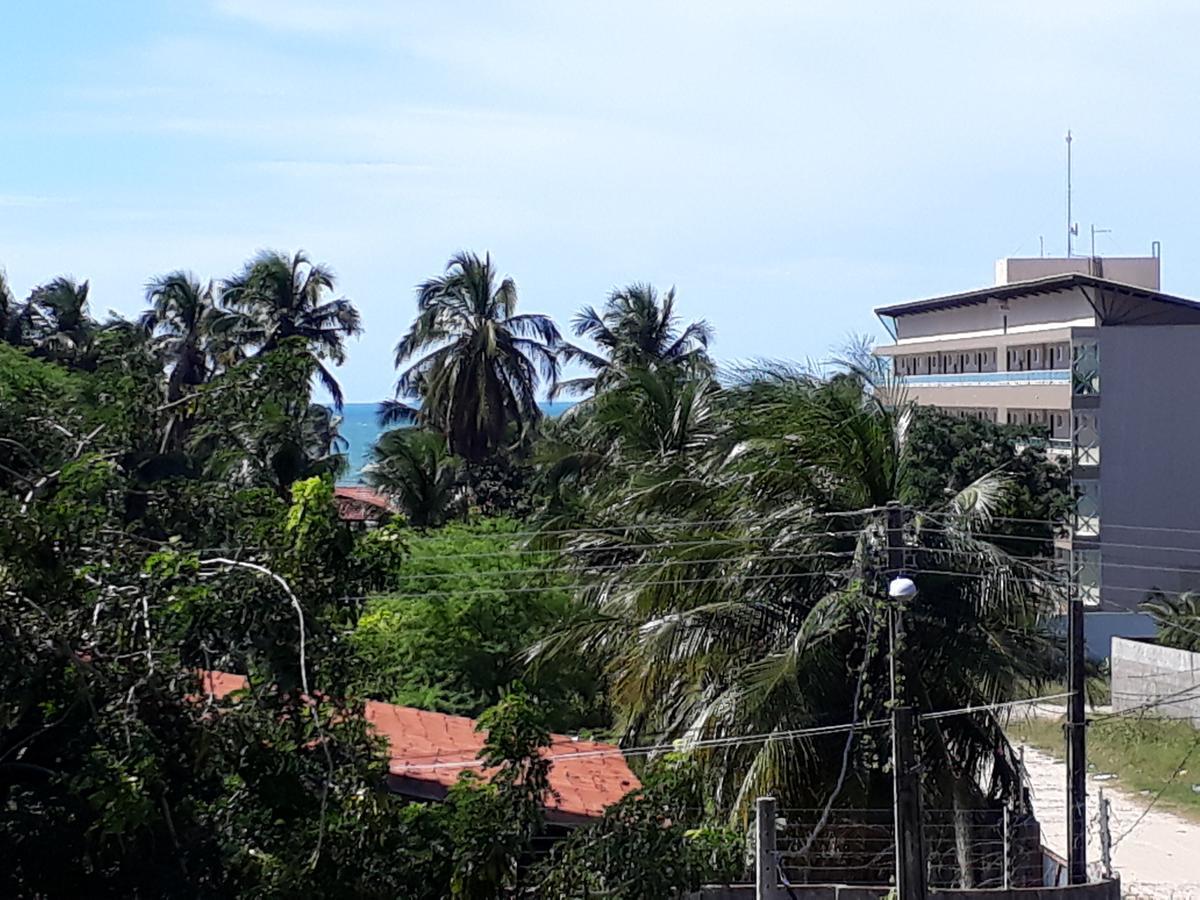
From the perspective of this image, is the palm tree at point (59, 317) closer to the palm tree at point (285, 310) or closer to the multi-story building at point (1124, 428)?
the palm tree at point (285, 310)

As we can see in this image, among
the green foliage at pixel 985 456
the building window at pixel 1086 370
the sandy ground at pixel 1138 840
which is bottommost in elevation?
the sandy ground at pixel 1138 840

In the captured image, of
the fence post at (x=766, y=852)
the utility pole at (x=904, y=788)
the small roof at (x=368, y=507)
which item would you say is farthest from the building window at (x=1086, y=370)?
the fence post at (x=766, y=852)

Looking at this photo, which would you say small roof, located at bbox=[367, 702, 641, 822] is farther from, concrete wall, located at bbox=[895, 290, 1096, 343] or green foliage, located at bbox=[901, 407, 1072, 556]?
concrete wall, located at bbox=[895, 290, 1096, 343]

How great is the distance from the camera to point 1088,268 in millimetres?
47281

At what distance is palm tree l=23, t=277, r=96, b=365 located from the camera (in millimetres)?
38406

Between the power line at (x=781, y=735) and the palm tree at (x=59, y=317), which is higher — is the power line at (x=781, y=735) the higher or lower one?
the lower one

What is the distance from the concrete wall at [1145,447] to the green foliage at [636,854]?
29582mm

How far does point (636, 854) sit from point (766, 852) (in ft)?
8.58

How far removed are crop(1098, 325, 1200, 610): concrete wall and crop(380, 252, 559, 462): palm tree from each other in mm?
14250


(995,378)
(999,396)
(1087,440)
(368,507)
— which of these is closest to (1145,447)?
(1087,440)

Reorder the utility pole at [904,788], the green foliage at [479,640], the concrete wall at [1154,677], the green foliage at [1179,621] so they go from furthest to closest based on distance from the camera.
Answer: the green foliage at [1179,621]
the concrete wall at [1154,677]
the green foliage at [479,640]
the utility pole at [904,788]

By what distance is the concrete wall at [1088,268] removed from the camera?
48.4 meters

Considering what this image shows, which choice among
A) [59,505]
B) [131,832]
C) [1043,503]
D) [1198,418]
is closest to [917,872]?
[131,832]

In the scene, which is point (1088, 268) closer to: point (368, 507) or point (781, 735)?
point (368, 507)
